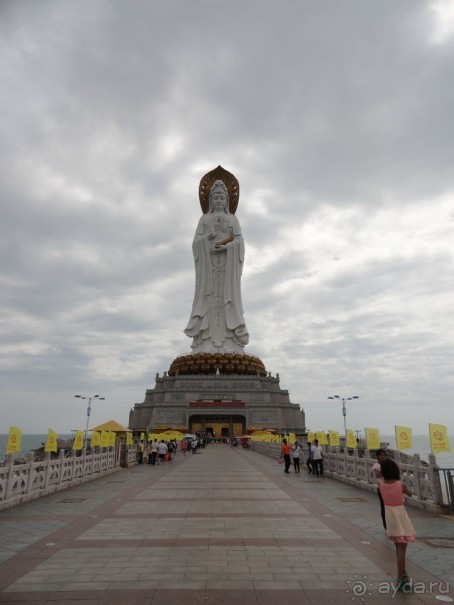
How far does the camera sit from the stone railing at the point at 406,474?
28.6 feet

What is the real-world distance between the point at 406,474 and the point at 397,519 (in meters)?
5.44

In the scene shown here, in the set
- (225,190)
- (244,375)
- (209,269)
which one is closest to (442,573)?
(244,375)

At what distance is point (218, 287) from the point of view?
157 ft

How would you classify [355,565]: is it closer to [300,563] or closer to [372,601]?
[300,563]

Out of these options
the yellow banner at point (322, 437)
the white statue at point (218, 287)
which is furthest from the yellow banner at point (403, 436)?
the white statue at point (218, 287)

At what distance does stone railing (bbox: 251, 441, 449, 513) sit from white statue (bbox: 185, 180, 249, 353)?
28.9 metres

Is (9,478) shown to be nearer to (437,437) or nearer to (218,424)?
(437,437)

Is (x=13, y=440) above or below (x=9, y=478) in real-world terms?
above

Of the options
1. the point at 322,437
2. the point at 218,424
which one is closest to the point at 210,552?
the point at 322,437

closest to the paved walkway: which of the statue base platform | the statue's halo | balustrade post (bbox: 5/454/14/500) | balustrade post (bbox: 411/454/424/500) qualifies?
balustrade post (bbox: 5/454/14/500)

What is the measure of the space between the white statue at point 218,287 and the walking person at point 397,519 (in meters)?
40.8

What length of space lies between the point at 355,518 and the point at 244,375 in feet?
120

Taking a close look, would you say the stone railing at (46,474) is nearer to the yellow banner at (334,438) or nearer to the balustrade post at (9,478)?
the balustrade post at (9,478)

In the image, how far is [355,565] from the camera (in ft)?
17.7
